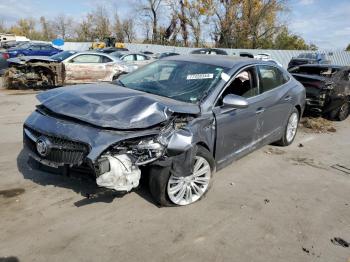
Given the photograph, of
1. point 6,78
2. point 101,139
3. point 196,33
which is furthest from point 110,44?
point 101,139

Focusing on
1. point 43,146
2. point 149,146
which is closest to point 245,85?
point 149,146

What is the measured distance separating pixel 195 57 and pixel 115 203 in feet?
8.19

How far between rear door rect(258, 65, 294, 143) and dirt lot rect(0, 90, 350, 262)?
2.58 feet

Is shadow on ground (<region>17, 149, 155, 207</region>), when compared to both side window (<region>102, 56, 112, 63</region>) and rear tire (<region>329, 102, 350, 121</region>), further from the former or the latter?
side window (<region>102, 56, 112, 63</region>)

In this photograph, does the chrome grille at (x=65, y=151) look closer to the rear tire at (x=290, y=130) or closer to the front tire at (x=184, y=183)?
the front tire at (x=184, y=183)

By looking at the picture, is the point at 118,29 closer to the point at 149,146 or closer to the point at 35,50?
the point at 35,50

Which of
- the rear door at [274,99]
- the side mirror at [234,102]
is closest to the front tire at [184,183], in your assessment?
the side mirror at [234,102]

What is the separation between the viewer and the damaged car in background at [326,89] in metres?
8.91

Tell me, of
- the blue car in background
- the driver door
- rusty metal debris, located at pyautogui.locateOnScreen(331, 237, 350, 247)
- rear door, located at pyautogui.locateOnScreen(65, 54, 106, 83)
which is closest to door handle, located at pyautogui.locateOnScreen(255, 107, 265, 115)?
the driver door

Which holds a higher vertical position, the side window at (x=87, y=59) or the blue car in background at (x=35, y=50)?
the side window at (x=87, y=59)

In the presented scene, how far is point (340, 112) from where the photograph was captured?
9.56 meters

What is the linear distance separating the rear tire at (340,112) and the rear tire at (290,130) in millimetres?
3251

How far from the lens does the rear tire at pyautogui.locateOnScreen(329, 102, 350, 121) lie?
9.48 m

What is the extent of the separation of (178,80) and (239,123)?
0.98 meters
